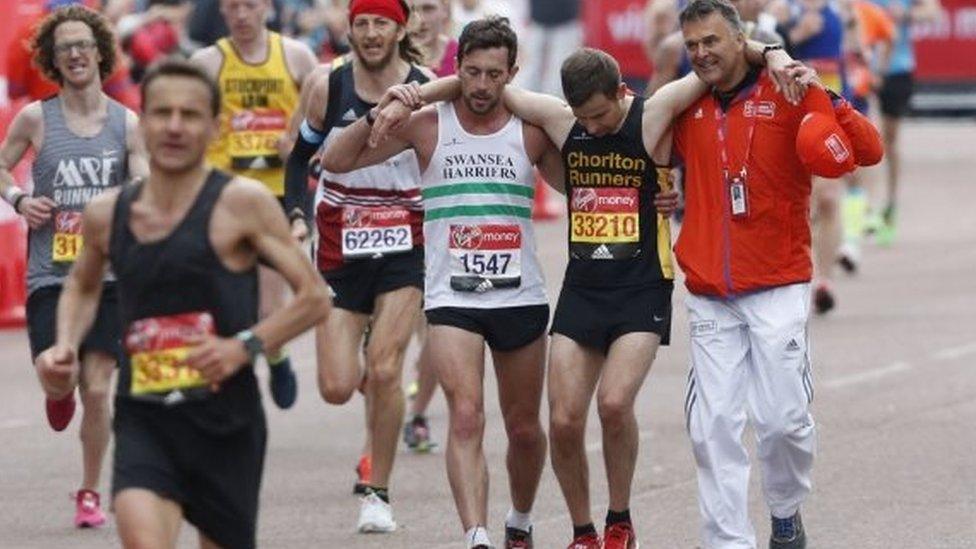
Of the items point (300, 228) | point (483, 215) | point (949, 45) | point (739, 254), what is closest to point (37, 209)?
point (300, 228)

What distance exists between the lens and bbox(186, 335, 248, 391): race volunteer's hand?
27.1 feet

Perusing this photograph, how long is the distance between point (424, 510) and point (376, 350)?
0.73m

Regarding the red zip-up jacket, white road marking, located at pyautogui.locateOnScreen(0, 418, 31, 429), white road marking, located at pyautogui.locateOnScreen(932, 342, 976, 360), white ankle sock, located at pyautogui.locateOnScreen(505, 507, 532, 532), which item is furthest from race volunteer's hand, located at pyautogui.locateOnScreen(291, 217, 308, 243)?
white road marking, located at pyautogui.locateOnScreen(932, 342, 976, 360)

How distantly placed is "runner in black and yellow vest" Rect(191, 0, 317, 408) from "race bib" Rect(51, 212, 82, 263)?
2608 mm

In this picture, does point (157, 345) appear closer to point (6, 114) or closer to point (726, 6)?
point (726, 6)

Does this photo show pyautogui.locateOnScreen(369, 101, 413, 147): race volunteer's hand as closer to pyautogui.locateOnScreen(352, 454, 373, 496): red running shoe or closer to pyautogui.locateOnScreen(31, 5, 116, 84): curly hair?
pyautogui.locateOnScreen(31, 5, 116, 84): curly hair

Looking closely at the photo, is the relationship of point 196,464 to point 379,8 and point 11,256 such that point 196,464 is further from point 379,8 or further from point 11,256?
point 11,256

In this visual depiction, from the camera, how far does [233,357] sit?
8.27m

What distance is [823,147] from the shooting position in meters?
10.1

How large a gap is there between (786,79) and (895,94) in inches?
603

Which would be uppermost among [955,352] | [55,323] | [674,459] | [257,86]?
[257,86]

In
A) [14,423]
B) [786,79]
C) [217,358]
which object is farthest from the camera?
[14,423]

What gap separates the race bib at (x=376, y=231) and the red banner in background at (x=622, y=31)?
1827cm

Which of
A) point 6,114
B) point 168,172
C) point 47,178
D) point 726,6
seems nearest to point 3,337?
point 6,114
